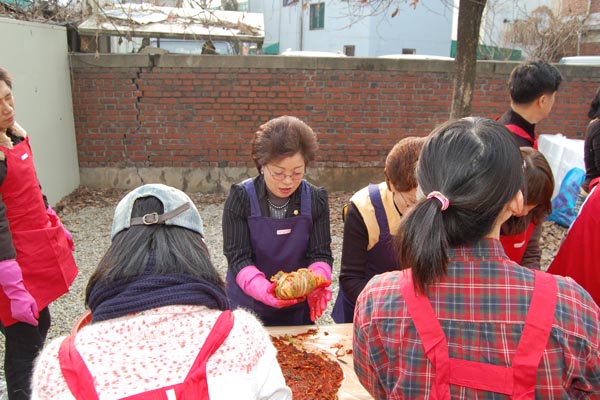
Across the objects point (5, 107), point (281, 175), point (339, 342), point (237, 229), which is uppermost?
point (5, 107)

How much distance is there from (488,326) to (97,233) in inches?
201

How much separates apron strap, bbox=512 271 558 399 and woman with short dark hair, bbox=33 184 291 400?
50cm

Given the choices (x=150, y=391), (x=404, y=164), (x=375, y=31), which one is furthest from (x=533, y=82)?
(x=375, y=31)

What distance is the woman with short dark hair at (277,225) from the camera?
86.4 inches

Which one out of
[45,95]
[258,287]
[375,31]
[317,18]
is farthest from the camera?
[317,18]

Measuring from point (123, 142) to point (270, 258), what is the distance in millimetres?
5003

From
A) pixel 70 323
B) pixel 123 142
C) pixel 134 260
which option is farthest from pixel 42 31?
pixel 134 260

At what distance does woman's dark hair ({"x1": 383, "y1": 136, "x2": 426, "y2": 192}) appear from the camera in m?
1.99

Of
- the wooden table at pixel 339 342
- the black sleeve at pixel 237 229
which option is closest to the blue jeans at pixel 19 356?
the black sleeve at pixel 237 229

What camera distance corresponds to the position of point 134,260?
1089 mm

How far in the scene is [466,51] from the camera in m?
4.88

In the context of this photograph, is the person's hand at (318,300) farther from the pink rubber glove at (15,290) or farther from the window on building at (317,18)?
the window on building at (317,18)

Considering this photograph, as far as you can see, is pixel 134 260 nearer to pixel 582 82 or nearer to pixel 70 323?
pixel 70 323

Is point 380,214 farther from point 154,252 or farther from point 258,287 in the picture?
point 154,252
